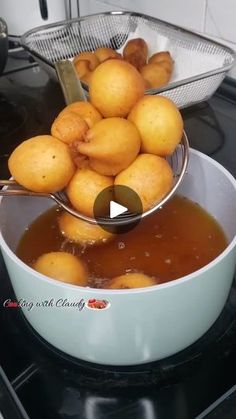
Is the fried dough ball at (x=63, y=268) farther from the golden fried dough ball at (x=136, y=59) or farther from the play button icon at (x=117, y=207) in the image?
the golden fried dough ball at (x=136, y=59)

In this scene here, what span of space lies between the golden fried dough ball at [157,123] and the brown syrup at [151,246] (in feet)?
0.25

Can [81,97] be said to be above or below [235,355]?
above

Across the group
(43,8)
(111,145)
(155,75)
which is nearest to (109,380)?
(111,145)

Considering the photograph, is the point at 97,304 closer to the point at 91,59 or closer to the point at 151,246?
the point at 151,246

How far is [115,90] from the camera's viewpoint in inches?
15.1

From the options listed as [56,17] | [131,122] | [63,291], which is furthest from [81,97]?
[56,17]

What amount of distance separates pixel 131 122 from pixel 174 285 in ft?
0.50

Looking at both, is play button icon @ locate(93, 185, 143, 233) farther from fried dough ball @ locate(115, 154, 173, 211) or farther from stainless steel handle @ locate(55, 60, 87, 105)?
stainless steel handle @ locate(55, 60, 87, 105)

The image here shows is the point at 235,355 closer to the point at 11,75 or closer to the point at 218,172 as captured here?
the point at 218,172

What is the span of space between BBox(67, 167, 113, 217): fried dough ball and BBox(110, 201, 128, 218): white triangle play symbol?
0.7 inches

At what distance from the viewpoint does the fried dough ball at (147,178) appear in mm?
365

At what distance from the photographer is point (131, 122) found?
1.24 feet

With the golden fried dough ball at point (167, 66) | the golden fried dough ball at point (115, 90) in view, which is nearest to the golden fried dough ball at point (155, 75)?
the golden fried dough ball at point (167, 66)

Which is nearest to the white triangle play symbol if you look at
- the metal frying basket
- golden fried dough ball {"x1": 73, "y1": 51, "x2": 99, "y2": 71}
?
the metal frying basket
